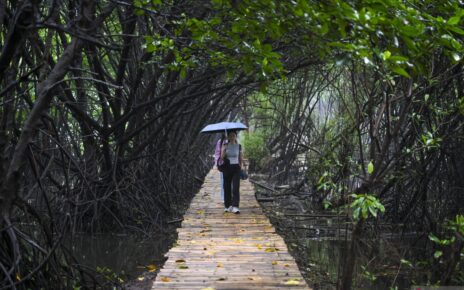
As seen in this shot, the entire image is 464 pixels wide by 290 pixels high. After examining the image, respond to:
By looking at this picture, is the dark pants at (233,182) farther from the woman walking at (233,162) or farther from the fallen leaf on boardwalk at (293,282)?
the fallen leaf on boardwalk at (293,282)

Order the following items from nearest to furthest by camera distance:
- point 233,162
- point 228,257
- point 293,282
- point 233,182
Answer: point 293,282 → point 228,257 → point 233,162 → point 233,182

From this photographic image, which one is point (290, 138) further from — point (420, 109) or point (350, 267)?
point (350, 267)

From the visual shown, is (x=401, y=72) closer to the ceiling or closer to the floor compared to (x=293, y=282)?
closer to the ceiling

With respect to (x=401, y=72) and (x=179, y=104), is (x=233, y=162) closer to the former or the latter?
(x=179, y=104)

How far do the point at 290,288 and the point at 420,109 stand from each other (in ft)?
10.3

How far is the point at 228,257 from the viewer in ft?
17.6

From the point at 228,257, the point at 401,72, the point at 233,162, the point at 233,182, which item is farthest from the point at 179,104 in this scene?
the point at 401,72

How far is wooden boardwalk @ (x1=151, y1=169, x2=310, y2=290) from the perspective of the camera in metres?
4.41

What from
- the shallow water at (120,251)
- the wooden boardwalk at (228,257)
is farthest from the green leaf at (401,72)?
the shallow water at (120,251)

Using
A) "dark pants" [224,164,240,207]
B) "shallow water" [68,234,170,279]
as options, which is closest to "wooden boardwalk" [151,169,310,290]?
"dark pants" [224,164,240,207]

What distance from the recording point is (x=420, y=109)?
6.49 metres

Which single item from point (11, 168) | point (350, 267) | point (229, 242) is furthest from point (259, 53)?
point (229, 242)

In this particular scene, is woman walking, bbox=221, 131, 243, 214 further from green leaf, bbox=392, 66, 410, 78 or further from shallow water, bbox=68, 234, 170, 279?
green leaf, bbox=392, 66, 410, 78

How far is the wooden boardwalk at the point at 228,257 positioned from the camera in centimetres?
441
